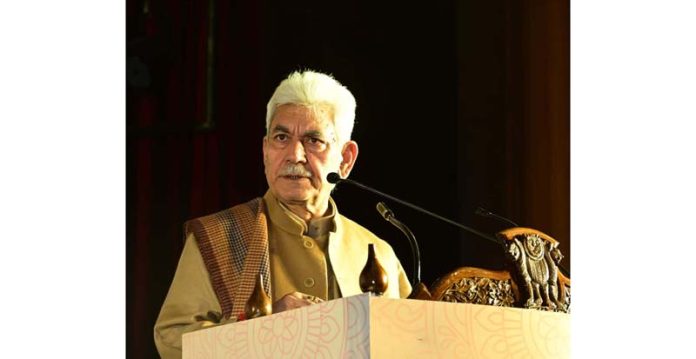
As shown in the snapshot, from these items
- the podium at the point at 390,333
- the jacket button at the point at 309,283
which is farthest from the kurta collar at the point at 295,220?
the podium at the point at 390,333

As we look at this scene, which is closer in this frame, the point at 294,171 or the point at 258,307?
the point at 258,307

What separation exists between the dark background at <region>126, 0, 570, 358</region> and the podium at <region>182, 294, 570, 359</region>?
2.30 feet

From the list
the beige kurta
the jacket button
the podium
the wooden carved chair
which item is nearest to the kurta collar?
the beige kurta

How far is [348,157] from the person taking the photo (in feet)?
9.00

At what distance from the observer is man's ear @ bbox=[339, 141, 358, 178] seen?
8.97ft

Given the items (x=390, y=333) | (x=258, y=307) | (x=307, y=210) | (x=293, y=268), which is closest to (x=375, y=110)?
(x=307, y=210)

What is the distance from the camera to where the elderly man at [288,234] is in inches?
106

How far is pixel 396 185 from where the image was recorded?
2.75 meters

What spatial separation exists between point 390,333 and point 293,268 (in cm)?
89

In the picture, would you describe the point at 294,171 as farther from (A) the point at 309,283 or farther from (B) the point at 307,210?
(A) the point at 309,283

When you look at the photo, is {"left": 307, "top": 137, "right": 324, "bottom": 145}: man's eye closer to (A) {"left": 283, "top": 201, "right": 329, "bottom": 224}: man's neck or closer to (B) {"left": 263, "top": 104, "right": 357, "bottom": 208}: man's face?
(B) {"left": 263, "top": 104, "right": 357, "bottom": 208}: man's face

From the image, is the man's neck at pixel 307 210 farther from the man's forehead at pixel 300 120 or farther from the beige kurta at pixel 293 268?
the man's forehead at pixel 300 120
